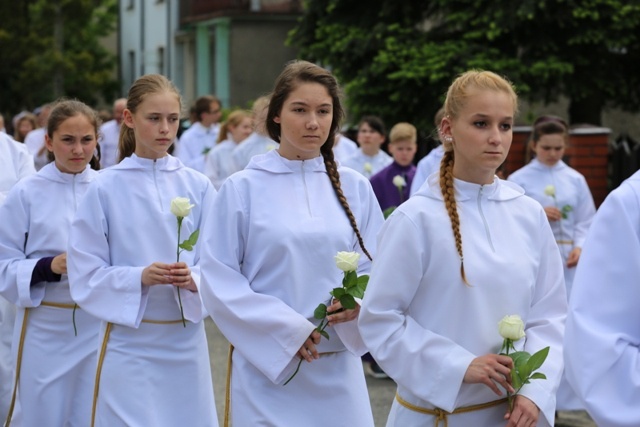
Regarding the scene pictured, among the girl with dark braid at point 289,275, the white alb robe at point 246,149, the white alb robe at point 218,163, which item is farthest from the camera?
the white alb robe at point 218,163

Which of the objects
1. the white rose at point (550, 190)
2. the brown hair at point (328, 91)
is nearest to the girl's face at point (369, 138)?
the white rose at point (550, 190)

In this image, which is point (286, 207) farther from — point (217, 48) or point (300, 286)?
point (217, 48)

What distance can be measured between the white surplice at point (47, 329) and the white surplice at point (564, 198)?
153 inches

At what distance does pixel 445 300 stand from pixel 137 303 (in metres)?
2.17

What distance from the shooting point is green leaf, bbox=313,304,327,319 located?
5113mm

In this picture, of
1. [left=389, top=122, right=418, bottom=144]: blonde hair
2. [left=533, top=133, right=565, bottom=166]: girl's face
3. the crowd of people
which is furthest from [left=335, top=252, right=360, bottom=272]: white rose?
[left=389, top=122, right=418, bottom=144]: blonde hair

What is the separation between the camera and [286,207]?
530 cm

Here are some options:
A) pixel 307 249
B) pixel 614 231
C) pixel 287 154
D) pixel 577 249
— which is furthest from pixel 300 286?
pixel 577 249

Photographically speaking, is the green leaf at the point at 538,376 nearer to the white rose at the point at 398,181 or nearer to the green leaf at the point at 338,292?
the green leaf at the point at 338,292

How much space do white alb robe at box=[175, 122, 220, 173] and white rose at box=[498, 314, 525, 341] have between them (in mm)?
13020

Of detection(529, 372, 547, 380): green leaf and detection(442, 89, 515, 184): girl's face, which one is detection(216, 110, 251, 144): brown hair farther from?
detection(529, 372, 547, 380): green leaf

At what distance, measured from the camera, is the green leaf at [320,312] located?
5113 mm

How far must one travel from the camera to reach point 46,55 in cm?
4241

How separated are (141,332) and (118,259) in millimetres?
370
